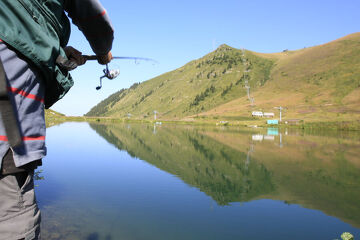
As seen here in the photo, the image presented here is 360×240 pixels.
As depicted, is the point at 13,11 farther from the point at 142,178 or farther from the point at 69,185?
the point at 142,178

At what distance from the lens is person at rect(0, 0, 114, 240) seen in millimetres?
1879

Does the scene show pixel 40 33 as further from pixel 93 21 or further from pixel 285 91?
pixel 285 91

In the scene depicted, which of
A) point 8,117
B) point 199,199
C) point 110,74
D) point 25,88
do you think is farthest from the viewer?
point 199,199

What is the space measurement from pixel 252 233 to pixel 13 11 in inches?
354

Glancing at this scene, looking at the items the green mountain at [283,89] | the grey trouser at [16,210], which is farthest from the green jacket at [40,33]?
the green mountain at [283,89]

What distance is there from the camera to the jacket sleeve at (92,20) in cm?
228

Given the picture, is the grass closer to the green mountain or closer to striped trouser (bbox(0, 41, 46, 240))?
the green mountain

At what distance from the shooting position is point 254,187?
1476 cm

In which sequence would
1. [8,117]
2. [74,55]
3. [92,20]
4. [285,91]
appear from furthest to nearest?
[285,91] < [74,55] < [92,20] < [8,117]

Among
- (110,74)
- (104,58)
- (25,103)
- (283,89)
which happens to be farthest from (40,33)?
(283,89)

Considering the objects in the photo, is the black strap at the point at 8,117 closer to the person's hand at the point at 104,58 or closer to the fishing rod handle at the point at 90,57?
the fishing rod handle at the point at 90,57

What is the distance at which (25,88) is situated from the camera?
198cm

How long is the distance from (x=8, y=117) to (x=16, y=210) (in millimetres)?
648

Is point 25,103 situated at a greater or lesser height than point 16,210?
greater
